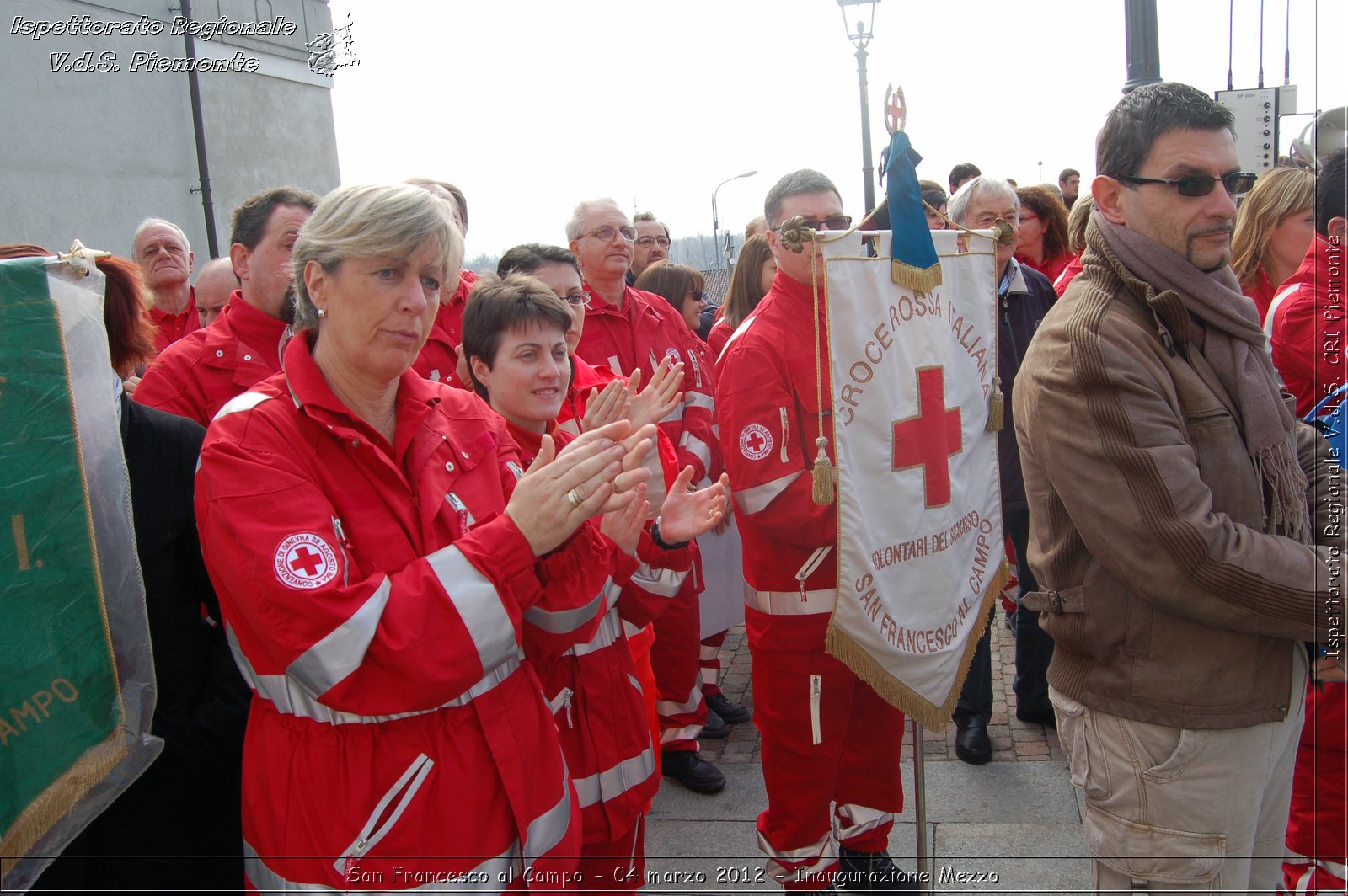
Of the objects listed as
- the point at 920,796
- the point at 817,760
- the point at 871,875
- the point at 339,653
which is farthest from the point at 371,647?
the point at 871,875

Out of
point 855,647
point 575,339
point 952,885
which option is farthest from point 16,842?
point 952,885

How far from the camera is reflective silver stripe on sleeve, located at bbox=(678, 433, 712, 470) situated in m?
4.46

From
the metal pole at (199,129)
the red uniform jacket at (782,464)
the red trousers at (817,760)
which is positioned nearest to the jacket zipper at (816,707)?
the red trousers at (817,760)

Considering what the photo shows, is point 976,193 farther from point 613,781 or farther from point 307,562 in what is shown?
point 307,562

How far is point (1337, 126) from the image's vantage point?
289 centimetres

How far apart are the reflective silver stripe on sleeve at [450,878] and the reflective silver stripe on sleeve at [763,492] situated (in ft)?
4.73

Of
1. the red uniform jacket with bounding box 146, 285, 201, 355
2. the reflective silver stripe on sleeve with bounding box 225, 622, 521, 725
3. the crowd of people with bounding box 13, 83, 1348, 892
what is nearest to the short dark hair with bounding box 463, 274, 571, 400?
the crowd of people with bounding box 13, 83, 1348, 892

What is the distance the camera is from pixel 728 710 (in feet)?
16.0

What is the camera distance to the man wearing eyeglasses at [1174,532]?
202 cm

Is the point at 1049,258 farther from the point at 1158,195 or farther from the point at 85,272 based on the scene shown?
the point at 85,272

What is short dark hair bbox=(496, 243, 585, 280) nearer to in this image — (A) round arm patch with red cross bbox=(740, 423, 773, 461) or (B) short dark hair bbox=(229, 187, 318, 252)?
(B) short dark hair bbox=(229, 187, 318, 252)

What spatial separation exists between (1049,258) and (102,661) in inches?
208

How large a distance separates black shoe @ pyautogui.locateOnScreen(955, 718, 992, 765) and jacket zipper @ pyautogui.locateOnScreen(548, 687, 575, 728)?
2338 millimetres

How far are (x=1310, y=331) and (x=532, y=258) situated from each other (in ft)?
8.79
